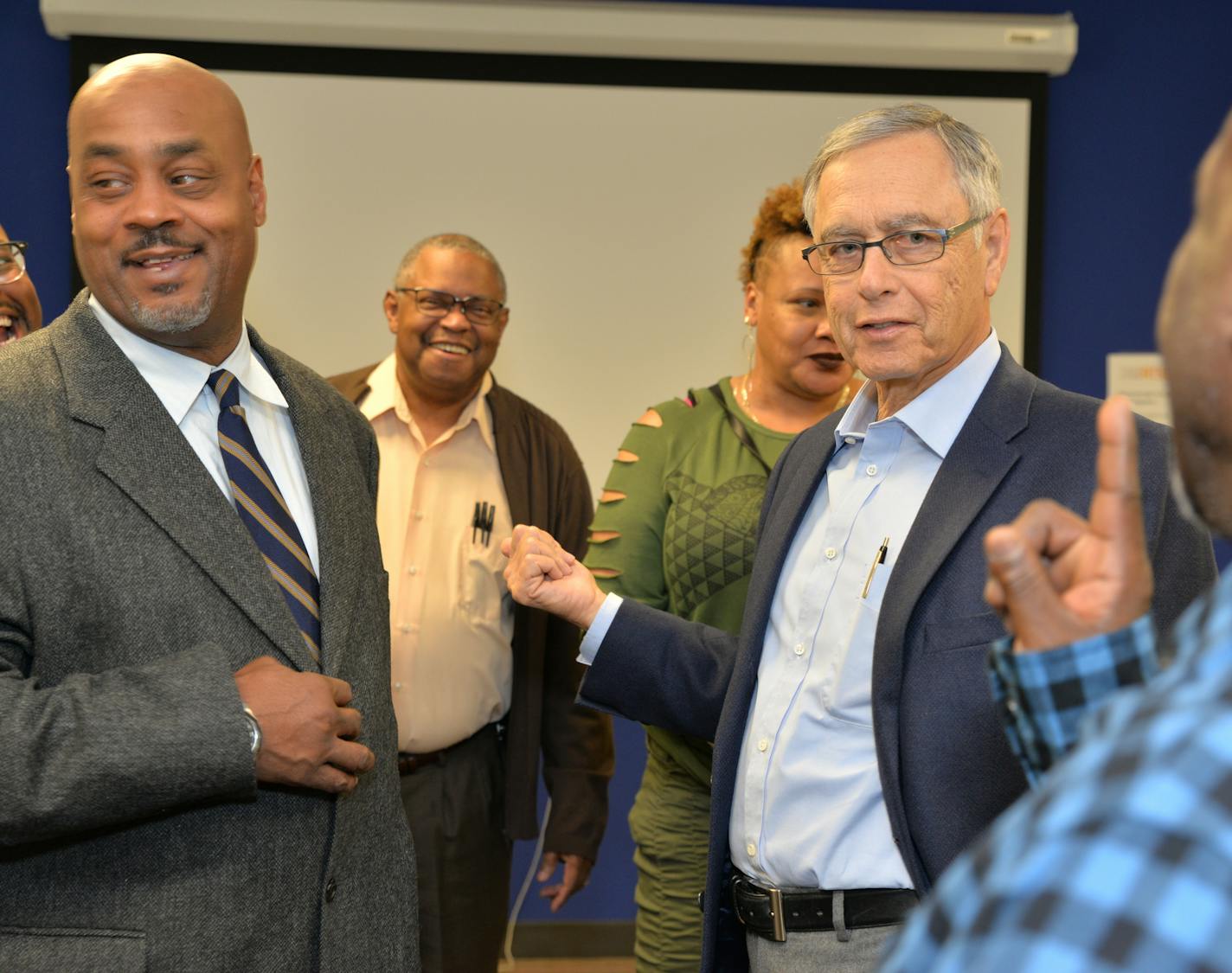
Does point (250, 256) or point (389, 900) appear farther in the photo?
point (250, 256)

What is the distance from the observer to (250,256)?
1.80m

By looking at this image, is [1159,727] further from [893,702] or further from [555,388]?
[555,388]

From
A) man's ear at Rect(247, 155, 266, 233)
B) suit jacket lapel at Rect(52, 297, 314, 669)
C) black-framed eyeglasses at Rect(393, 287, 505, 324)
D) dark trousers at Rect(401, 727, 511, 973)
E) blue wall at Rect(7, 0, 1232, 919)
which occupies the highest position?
blue wall at Rect(7, 0, 1232, 919)

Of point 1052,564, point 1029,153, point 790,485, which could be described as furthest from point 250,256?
point 1029,153

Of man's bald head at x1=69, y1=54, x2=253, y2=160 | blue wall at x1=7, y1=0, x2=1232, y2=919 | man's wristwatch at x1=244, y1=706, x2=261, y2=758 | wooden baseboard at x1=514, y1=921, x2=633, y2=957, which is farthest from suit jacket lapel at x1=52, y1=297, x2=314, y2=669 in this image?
blue wall at x1=7, y1=0, x2=1232, y2=919

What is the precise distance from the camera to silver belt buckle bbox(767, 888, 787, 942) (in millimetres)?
1557

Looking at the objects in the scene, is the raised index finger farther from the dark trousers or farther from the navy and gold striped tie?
the dark trousers

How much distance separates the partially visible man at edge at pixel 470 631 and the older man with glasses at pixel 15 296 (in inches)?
34.5

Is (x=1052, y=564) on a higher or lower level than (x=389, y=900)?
higher

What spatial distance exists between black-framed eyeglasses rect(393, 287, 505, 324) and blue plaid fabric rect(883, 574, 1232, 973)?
2702mm

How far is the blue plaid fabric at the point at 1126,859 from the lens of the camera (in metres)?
0.54

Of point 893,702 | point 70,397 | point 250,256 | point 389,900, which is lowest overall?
point 389,900

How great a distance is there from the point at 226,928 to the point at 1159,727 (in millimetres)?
1196

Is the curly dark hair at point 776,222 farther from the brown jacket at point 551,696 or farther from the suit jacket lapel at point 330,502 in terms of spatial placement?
the suit jacket lapel at point 330,502
